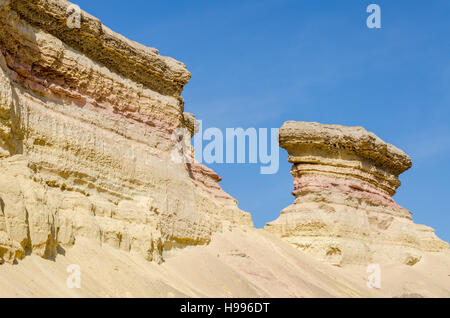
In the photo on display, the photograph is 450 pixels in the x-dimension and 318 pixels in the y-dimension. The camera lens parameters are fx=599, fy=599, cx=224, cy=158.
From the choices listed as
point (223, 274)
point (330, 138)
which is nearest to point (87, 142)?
point (223, 274)

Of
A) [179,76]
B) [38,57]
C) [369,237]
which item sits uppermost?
[179,76]

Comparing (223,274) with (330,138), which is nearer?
(223,274)

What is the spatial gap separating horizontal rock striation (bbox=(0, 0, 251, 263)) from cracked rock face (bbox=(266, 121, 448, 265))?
5.67 m

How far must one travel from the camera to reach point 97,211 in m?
16.5

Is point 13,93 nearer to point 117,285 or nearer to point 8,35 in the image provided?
point 8,35

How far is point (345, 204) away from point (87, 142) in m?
14.4

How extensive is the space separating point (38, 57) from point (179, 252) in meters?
7.44

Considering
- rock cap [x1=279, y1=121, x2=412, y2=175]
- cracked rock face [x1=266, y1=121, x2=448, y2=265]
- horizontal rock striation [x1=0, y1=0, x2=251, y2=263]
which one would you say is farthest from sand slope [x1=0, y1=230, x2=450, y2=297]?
rock cap [x1=279, y1=121, x2=412, y2=175]

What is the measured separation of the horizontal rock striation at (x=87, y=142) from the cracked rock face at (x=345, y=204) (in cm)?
567

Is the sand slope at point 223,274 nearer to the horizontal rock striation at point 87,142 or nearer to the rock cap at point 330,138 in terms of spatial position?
the horizontal rock striation at point 87,142

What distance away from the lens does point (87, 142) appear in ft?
58.0

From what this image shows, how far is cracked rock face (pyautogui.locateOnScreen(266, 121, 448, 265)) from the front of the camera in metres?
26.5

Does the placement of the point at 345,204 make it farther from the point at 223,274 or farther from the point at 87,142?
the point at 87,142
